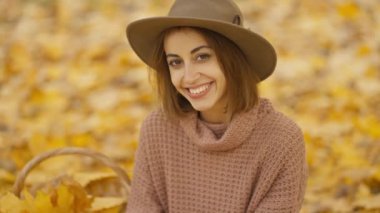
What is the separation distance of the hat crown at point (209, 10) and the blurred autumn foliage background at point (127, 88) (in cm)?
Result: 61

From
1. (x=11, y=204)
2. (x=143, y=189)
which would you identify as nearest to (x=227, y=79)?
(x=143, y=189)

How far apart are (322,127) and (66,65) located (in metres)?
1.47

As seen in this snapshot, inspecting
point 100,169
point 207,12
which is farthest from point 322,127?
point 207,12

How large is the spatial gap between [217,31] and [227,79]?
0.15 metres

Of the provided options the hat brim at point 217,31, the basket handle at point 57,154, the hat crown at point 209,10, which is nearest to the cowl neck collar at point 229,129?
the hat brim at point 217,31

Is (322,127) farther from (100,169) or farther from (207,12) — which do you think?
(207,12)

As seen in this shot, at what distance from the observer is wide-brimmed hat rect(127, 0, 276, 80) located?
1.92m

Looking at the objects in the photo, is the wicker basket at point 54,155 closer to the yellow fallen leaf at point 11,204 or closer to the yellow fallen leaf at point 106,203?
the yellow fallen leaf at point 106,203

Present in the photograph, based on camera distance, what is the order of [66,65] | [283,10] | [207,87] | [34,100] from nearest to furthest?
[207,87], [34,100], [66,65], [283,10]

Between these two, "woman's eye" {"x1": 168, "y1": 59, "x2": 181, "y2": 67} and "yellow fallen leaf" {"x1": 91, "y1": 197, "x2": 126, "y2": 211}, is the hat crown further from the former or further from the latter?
"yellow fallen leaf" {"x1": 91, "y1": 197, "x2": 126, "y2": 211}

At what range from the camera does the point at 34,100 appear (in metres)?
3.84

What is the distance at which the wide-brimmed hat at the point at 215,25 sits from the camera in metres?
1.92

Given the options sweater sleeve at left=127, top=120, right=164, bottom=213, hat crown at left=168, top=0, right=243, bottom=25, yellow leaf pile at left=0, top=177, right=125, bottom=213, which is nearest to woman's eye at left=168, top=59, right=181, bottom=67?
hat crown at left=168, top=0, right=243, bottom=25

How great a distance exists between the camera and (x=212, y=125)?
2152mm
